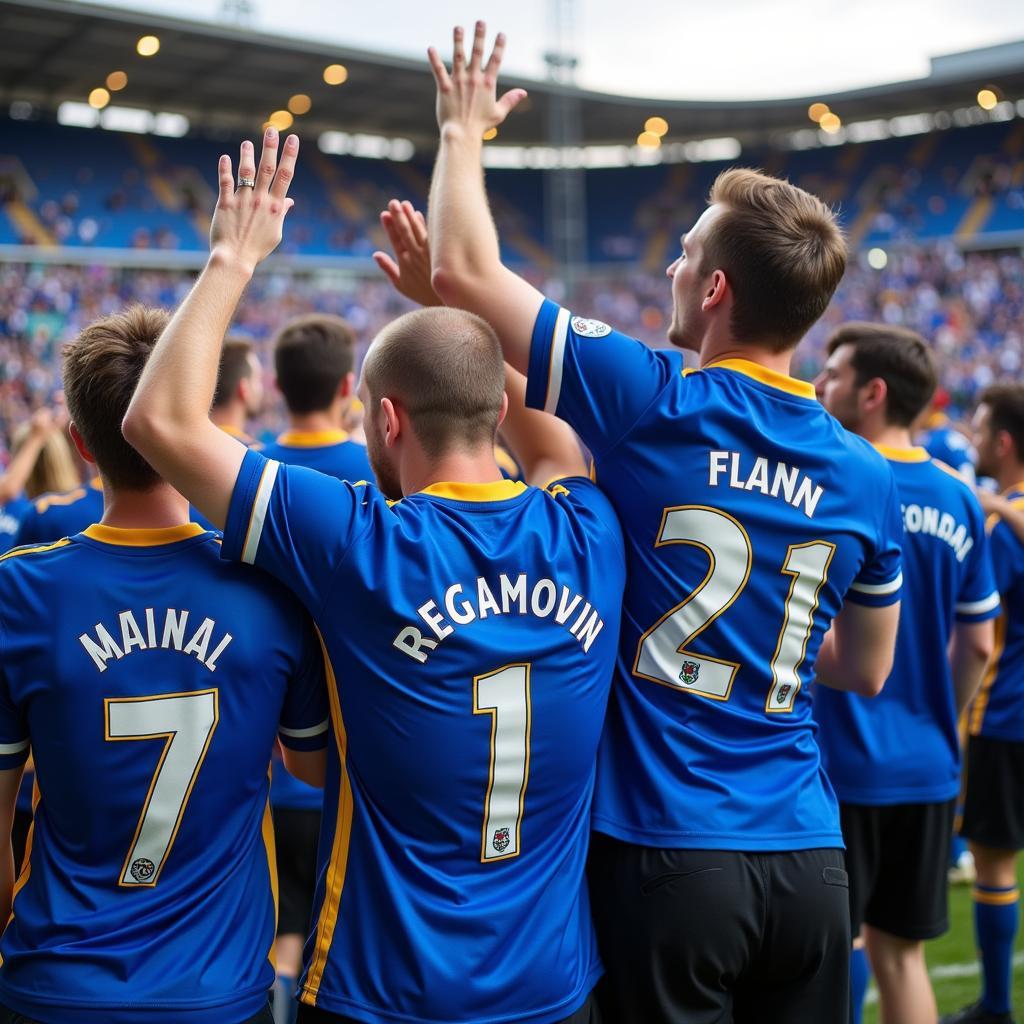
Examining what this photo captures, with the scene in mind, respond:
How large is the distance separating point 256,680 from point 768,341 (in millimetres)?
1187

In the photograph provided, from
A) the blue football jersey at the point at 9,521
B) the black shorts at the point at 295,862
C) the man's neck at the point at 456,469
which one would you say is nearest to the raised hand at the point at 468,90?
the man's neck at the point at 456,469

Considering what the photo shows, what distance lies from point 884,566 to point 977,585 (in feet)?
3.97

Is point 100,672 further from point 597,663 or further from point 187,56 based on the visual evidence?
point 187,56

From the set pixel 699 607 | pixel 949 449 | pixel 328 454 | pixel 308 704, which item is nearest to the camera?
pixel 308 704

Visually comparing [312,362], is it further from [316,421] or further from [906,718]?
[906,718]

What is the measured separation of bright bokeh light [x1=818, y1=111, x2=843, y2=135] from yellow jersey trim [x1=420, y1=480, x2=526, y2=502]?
3114 centimetres

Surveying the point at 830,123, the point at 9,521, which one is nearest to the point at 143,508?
the point at 9,521

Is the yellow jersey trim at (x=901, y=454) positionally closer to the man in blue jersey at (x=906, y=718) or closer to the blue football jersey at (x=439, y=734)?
the man in blue jersey at (x=906, y=718)

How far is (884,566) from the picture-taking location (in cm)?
234

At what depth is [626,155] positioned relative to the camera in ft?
110

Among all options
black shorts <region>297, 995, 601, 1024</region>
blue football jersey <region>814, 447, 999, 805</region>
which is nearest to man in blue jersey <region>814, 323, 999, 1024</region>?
blue football jersey <region>814, 447, 999, 805</region>

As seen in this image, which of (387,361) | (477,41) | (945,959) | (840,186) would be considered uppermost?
(840,186)

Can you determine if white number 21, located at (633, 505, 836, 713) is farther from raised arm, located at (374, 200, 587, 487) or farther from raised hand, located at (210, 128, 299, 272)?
raised hand, located at (210, 128, 299, 272)

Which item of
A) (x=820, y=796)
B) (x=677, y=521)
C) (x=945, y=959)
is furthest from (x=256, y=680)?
(x=945, y=959)
